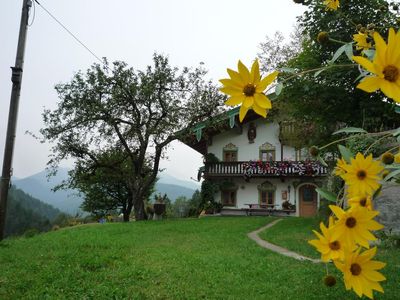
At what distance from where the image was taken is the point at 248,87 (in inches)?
34.3

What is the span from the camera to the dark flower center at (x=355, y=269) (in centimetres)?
79

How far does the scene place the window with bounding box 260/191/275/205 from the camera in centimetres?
2373

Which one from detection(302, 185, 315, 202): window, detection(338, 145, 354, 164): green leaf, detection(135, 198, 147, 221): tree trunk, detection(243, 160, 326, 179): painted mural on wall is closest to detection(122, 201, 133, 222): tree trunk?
detection(135, 198, 147, 221): tree trunk

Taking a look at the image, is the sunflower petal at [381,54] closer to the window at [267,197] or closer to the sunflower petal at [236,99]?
the sunflower petal at [236,99]

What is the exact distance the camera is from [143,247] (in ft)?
31.6

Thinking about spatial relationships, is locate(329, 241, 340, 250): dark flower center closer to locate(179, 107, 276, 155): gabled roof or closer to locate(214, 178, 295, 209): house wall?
locate(179, 107, 276, 155): gabled roof

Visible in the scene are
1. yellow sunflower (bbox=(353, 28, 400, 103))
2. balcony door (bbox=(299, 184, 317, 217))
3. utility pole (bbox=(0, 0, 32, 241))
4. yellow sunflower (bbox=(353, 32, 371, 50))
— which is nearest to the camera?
yellow sunflower (bbox=(353, 28, 400, 103))

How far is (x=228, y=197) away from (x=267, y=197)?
8.00ft

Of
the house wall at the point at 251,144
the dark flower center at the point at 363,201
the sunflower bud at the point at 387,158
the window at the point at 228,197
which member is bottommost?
the dark flower center at the point at 363,201

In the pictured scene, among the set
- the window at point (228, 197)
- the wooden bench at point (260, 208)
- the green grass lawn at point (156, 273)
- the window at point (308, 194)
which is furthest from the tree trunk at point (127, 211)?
the green grass lawn at point (156, 273)

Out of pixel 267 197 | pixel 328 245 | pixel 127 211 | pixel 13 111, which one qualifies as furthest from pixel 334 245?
pixel 127 211

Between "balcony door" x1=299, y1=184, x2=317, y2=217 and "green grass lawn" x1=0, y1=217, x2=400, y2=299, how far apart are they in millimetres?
14019

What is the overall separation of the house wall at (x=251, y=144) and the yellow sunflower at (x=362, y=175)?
2360 centimetres

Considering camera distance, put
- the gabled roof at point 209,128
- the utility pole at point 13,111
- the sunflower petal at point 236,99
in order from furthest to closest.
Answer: the gabled roof at point 209,128, the utility pole at point 13,111, the sunflower petal at point 236,99
